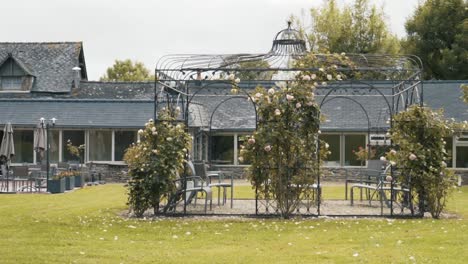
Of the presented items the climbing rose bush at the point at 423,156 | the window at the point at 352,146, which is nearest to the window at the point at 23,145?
the window at the point at 352,146

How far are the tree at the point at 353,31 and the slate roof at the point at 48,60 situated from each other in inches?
627

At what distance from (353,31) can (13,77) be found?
2169cm

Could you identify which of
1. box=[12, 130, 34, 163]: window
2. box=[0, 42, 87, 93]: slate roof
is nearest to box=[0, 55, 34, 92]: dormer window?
box=[0, 42, 87, 93]: slate roof

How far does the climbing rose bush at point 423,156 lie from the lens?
43.9ft

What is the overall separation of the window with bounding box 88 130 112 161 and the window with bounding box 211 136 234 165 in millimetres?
4201

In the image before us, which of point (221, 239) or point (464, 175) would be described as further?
point (464, 175)

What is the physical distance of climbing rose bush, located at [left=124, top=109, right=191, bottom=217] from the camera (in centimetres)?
1356

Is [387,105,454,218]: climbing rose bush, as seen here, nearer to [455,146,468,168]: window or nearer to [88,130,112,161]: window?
[455,146,468,168]: window

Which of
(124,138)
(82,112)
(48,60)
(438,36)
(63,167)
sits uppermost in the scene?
(438,36)

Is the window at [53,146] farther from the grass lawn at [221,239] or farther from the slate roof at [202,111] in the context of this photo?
the grass lawn at [221,239]

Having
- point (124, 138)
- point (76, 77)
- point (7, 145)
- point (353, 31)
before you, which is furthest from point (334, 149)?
point (353, 31)

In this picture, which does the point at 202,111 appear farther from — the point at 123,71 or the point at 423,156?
the point at 123,71

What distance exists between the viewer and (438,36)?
137 feet

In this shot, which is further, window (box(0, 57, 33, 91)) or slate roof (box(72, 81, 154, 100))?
slate roof (box(72, 81, 154, 100))
